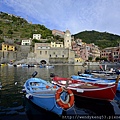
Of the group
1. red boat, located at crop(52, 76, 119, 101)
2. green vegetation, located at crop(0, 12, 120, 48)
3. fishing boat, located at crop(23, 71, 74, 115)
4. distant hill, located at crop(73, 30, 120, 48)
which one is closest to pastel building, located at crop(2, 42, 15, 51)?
green vegetation, located at crop(0, 12, 120, 48)

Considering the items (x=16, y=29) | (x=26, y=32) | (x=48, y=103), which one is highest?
(x=16, y=29)

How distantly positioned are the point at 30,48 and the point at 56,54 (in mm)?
16148

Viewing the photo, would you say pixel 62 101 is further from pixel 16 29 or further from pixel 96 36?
pixel 96 36

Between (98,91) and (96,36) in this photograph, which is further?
(96,36)

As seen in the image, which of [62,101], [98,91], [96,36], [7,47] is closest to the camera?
A: [62,101]

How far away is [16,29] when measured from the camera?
113625 mm

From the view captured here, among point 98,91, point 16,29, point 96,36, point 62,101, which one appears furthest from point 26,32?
point 62,101

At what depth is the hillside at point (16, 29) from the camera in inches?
4008

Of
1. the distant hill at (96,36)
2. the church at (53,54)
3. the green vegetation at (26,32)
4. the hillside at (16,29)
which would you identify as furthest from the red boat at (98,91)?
the distant hill at (96,36)

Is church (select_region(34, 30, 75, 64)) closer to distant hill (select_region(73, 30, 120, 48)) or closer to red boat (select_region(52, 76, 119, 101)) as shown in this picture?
red boat (select_region(52, 76, 119, 101))

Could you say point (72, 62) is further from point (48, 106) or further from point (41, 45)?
point (48, 106)

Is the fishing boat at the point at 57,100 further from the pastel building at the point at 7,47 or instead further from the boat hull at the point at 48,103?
the pastel building at the point at 7,47

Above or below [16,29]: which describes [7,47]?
below

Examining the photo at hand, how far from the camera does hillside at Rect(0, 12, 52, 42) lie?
102 meters
